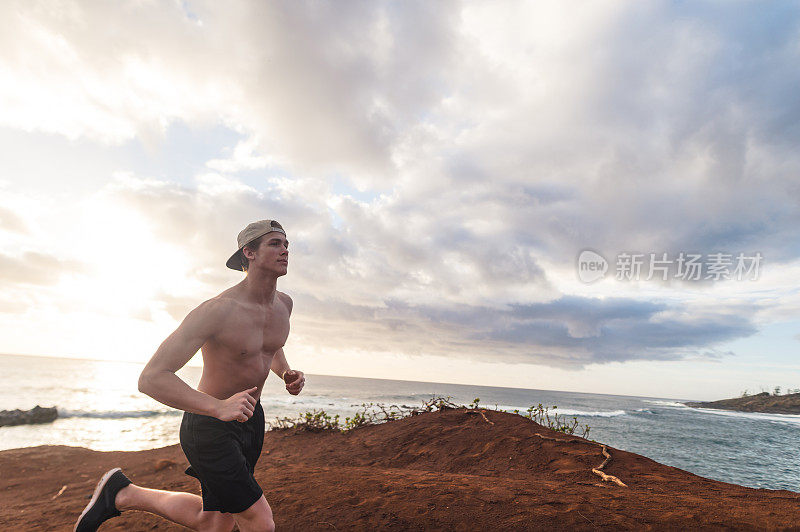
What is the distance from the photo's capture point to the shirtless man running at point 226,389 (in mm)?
2283

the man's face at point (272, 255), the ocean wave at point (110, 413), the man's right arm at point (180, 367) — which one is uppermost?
the man's face at point (272, 255)

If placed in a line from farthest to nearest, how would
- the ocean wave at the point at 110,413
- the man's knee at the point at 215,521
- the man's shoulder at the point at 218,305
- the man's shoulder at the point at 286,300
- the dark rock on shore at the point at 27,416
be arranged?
the ocean wave at the point at 110,413 < the dark rock on shore at the point at 27,416 < the man's shoulder at the point at 286,300 < the man's knee at the point at 215,521 < the man's shoulder at the point at 218,305

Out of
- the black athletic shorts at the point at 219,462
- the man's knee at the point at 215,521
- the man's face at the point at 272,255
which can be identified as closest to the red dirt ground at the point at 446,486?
the man's knee at the point at 215,521

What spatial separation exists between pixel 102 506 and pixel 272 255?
7.26 ft

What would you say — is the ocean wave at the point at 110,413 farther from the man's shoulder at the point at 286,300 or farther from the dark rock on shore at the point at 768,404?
the dark rock on shore at the point at 768,404

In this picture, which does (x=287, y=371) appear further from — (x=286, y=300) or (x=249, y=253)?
(x=249, y=253)

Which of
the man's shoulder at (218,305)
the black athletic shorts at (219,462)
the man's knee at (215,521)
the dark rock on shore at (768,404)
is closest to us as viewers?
the black athletic shorts at (219,462)

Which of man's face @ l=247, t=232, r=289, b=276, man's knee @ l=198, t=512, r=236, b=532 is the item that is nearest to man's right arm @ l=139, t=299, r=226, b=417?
man's face @ l=247, t=232, r=289, b=276

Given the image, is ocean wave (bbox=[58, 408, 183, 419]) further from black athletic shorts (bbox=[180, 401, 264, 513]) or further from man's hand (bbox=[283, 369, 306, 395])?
black athletic shorts (bbox=[180, 401, 264, 513])

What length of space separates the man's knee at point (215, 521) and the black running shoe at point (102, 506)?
68cm

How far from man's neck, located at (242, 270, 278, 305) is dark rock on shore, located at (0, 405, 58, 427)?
58.9 ft

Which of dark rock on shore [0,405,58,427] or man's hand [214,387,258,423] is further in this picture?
dark rock on shore [0,405,58,427]

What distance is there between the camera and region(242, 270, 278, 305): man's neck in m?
2.93

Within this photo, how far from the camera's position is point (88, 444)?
1412 cm
